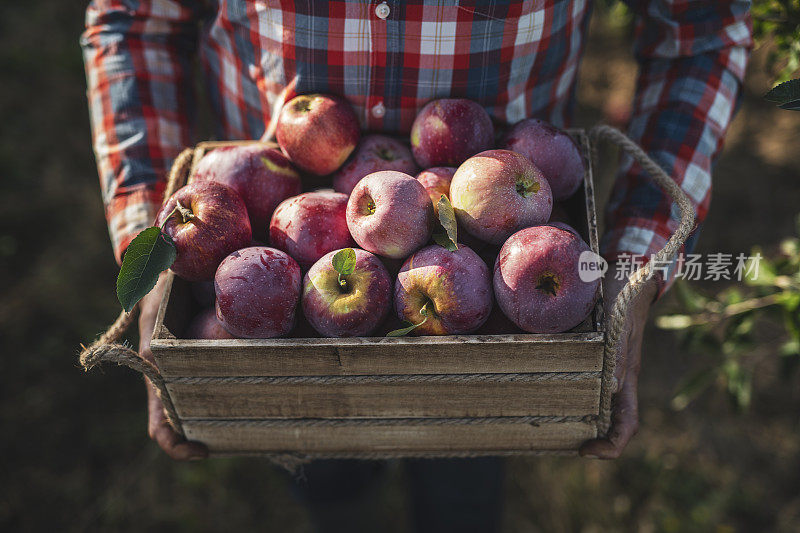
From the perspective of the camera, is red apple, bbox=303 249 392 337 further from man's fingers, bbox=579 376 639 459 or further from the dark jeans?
the dark jeans

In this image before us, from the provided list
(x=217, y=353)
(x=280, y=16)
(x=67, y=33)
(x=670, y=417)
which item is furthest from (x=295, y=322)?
(x=67, y=33)

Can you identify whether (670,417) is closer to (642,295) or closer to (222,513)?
(642,295)

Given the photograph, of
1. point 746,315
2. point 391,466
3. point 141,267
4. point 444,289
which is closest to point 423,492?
point 391,466

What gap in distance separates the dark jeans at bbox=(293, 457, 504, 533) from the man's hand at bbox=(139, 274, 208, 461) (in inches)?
27.4

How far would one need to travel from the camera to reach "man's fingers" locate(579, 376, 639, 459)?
130 centimetres

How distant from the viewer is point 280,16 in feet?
4.39

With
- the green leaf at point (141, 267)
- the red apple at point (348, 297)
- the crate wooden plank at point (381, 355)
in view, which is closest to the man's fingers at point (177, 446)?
the crate wooden plank at point (381, 355)

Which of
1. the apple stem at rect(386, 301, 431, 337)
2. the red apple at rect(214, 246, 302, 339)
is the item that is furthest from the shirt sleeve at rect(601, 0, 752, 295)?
the red apple at rect(214, 246, 302, 339)

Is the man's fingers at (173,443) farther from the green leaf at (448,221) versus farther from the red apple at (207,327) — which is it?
the green leaf at (448,221)

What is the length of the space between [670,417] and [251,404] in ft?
6.71

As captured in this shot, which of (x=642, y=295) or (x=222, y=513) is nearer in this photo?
(x=642, y=295)

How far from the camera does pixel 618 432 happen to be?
51.6 inches

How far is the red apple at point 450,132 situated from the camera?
132 cm

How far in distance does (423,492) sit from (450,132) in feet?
4.47
